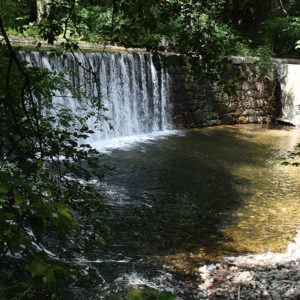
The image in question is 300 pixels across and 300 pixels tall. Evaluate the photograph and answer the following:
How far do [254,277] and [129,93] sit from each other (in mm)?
7838

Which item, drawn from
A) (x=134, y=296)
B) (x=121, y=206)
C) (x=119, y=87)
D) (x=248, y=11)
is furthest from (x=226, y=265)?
(x=248, y=11)

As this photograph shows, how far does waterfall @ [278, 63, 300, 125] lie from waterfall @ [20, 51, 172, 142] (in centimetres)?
458

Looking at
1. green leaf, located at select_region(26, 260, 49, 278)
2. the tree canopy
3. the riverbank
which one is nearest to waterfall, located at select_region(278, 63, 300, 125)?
the riverbank

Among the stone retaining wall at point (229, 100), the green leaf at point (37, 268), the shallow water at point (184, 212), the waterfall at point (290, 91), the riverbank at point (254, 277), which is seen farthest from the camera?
the waterfall at point (290, 91)

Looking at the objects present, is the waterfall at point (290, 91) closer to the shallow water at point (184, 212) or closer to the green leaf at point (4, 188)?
the shallow water at point (184, 212)

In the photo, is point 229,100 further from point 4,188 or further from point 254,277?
point 4,188

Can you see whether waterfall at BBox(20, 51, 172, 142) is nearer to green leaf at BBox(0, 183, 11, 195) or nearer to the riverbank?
the riverbank

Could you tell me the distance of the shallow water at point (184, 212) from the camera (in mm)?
3467

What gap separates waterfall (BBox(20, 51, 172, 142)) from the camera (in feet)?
31.2

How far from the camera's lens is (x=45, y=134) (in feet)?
8.60

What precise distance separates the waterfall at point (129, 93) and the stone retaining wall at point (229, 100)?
48 cm

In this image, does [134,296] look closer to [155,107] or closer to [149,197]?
[149,197]

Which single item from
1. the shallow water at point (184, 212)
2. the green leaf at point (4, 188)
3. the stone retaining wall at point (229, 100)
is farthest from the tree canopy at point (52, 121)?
the stone retaining wall at point (229, 100)

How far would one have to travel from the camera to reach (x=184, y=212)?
5.12m
